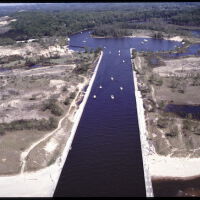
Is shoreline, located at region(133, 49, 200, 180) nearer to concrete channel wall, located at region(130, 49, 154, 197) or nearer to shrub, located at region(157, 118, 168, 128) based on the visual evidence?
concrete channel wall, located at region(130, 49, 154, 197)

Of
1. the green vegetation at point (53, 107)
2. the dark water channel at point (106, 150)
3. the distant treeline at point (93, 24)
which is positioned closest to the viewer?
the dark water channel at point (106, 150)

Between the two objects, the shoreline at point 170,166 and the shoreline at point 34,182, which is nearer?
the shoreline at point 34,182

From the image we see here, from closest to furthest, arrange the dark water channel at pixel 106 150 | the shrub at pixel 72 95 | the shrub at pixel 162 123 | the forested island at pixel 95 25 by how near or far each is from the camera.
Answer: the dark water channel at pixel 106 150 → the shrub at pixel 162 123 → the shrub at pixel 72 95 → the forested island at pixel 95 25

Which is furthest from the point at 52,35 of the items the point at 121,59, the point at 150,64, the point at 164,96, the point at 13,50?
the point at 164,96

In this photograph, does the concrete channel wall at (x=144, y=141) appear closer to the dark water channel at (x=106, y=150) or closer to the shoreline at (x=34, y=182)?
the dark water channel at (x=106, y=150)

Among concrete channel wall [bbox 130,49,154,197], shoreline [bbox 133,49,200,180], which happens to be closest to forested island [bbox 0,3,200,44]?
concrete channel wall [bbox 130,49,154,197]

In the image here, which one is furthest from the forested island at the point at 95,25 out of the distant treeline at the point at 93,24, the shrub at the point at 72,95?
the shrub at the point at 72,95

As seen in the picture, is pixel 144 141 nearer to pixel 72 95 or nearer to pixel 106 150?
pixel 106 150

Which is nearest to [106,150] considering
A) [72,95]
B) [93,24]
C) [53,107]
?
[53,107]

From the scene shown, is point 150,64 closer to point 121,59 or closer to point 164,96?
point 121,59
